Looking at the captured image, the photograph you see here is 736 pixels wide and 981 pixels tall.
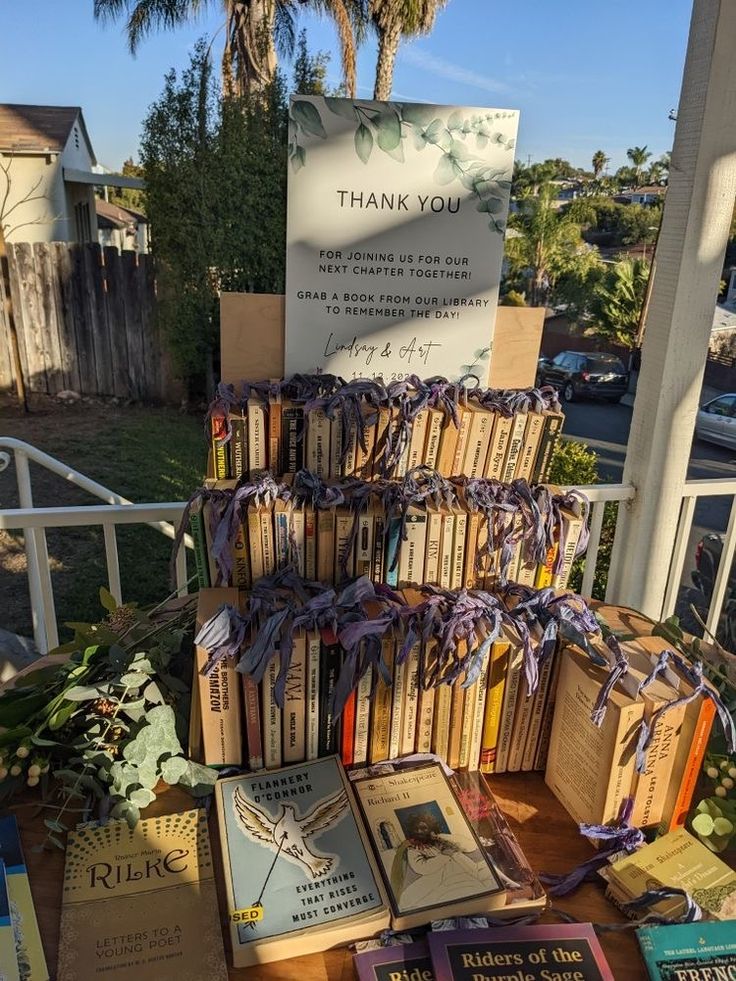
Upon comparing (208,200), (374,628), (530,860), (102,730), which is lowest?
(530,860)

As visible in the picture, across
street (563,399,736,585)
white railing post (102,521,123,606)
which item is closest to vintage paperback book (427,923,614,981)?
white railing post (102,521,123,606)

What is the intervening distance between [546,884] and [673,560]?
1.34 m

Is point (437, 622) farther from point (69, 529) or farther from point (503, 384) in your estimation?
point (69, 529)

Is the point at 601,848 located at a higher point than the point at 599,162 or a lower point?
lower

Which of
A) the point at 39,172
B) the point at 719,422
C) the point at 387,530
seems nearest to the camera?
the point at 387,530

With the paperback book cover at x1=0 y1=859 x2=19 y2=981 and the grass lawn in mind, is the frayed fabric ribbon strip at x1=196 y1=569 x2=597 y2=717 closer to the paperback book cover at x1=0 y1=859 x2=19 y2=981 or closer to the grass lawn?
the paperback book cover at x1=0 y1=859 x2=19 y2=981

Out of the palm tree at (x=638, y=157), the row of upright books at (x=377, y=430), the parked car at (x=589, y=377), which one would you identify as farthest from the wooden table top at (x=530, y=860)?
the palm tree at (x=638, y=157)

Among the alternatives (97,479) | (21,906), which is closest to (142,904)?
(21,906)

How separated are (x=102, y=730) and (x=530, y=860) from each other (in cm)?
74

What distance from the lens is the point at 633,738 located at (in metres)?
1.09

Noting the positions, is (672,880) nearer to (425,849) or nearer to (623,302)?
(425,849)

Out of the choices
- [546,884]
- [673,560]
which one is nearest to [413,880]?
[546,884]

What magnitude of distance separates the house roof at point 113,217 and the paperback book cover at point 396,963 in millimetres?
17593

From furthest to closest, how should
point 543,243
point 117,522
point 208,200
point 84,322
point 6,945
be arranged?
point 543,243, point 84,322, point 208,200, point 117,522, point 6,945
